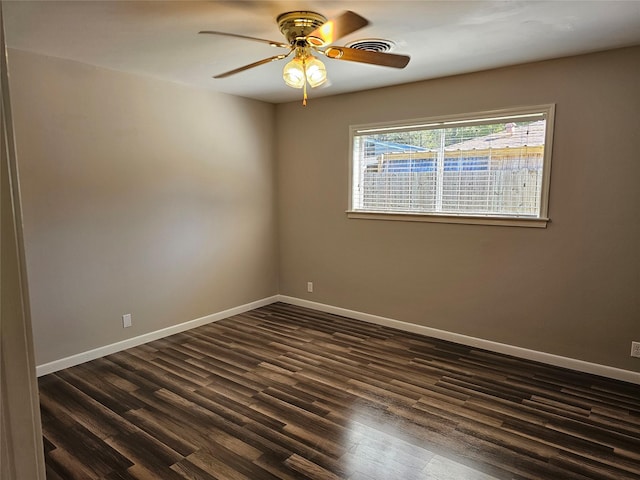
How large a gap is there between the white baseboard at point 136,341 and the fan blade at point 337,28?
276 cm

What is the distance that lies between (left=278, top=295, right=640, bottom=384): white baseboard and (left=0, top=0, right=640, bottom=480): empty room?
2 cm

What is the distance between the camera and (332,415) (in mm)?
2641

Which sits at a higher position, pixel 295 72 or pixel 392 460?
pixel 295 72

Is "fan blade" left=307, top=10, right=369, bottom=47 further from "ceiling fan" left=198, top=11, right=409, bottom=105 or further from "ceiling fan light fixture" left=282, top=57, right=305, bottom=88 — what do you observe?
"ceiling fan light fixture" left=282, top=57, right=305, bottom=88

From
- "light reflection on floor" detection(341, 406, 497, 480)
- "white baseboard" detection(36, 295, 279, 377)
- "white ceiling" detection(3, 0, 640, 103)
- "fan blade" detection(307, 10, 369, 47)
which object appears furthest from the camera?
"white baseboard" detection(36, 295, 279, 377)

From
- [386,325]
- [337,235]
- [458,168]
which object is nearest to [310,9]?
[458,168]

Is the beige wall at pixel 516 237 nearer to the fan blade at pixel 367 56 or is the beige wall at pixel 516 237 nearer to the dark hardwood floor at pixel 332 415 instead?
the dark hardwood floor at pixel 332 415

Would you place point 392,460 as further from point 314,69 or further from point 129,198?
point 129,198

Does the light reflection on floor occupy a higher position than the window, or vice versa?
the window

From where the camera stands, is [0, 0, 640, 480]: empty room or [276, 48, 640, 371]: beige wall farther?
[276, 48, 640, 371]: beige wall

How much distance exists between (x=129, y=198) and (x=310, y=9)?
2.37m

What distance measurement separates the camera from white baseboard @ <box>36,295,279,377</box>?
3.28 metres

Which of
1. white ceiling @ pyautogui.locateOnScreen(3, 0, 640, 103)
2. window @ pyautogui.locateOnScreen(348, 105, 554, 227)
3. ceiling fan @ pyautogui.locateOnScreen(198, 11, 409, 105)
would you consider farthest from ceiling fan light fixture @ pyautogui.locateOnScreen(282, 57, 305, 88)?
window @ pyautogui.locateOnScreen(348, 105, 554, 227)

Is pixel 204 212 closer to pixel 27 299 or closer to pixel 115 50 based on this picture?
pixel 115 50
